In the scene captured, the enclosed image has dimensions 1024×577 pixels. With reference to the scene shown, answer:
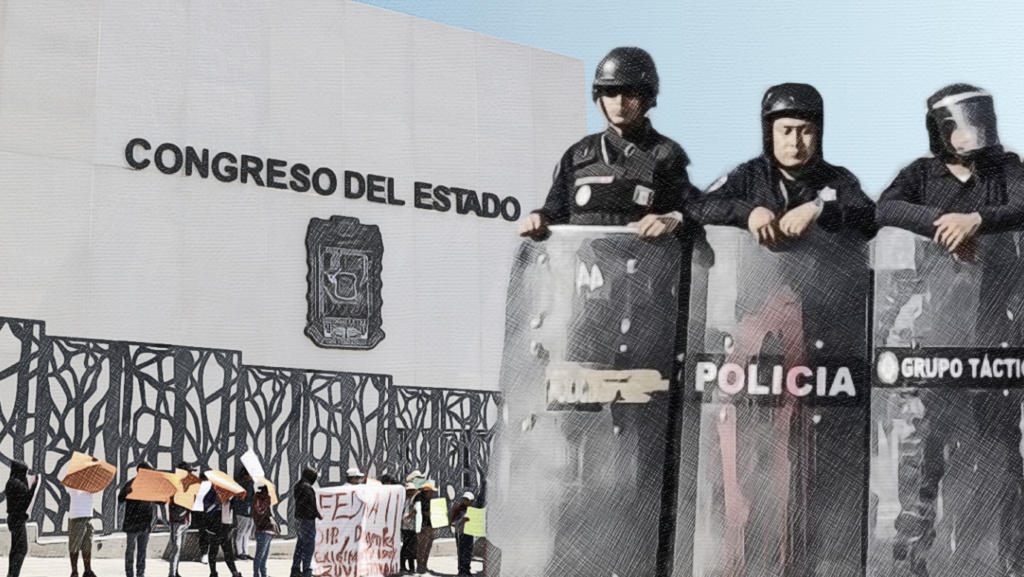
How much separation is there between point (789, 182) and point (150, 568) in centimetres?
1452

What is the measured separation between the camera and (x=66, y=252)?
82.5 ft

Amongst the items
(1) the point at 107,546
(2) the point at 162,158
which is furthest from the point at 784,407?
(2) the point at 162,158

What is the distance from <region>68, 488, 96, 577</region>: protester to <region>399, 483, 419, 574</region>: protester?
4573 mm

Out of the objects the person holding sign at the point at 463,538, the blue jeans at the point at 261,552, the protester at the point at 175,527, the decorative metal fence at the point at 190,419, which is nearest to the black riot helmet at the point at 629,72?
the blue jeans at the point at 261,552

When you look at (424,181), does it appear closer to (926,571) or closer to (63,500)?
(63,500)

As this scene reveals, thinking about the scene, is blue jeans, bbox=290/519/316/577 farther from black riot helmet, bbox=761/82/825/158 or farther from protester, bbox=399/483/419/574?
black riot helmet, bbox=761/82/825/158

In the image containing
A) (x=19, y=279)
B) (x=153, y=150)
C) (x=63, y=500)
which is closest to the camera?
(x=63, y=500)

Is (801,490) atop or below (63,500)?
atop

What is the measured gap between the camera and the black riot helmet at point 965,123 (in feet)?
12.7

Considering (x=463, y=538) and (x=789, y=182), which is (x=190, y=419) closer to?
(x=463, y=538)

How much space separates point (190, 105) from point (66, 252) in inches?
170

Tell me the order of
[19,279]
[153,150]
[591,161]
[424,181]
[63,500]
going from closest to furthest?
[591,161], [63,500], [19,279], [153,150], [424,181]

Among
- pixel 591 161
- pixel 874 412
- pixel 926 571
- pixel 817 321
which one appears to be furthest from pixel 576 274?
pixel 926 571

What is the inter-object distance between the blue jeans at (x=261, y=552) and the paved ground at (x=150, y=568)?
1953 mm
